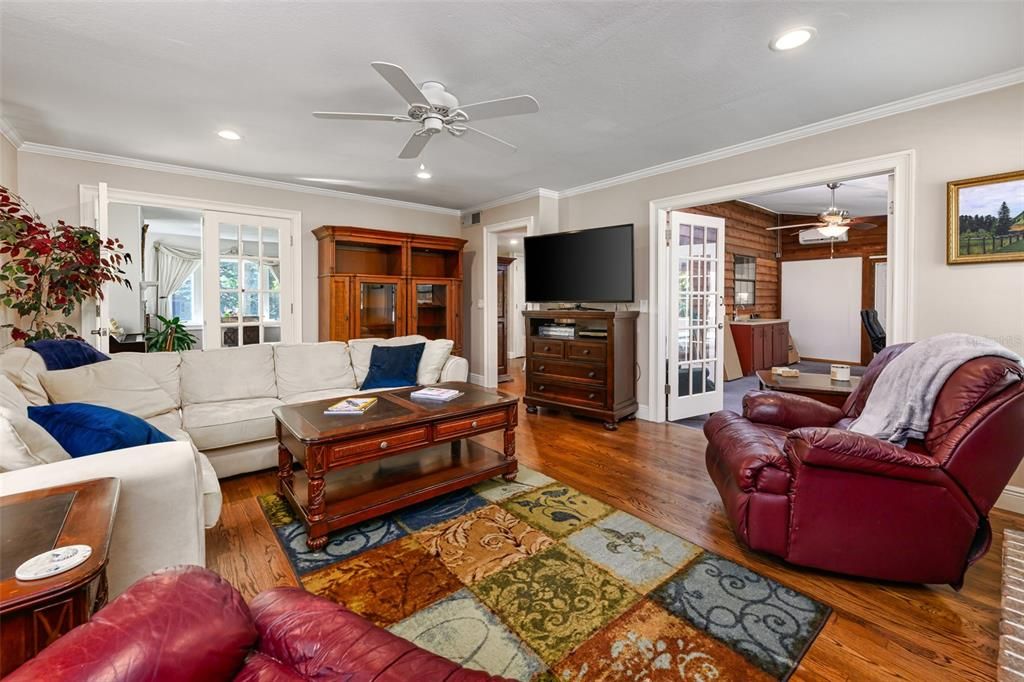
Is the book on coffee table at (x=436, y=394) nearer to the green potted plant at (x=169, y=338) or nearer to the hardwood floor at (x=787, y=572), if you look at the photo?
the hardwood floor at (x=787, y=572)

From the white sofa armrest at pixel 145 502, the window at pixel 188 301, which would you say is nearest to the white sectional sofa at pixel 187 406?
the white sofa armrest at pixel 145 502

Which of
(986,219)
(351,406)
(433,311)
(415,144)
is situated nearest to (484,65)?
(415,144)

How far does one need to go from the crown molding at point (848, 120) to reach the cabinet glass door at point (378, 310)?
2.88 metres

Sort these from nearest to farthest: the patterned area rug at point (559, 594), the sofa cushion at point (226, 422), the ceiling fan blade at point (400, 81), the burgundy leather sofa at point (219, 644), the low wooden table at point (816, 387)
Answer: the burgundy leather sofa at point (219, 644) → the patterned area rug at point (559, 594) → the ceiling fan blade at point (400, 81) → the sofa cushion at point (226, 422) → the low wooden table at point (816, 387)

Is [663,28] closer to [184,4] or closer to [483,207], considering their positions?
[184,4]

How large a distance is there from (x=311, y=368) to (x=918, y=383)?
3.82 m

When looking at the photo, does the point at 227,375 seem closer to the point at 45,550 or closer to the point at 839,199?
the point at 45,550

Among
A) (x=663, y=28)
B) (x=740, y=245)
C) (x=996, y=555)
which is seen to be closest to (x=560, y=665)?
(x=996, y=555)

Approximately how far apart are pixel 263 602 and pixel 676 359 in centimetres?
406

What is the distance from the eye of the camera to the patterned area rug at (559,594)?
1.47 m

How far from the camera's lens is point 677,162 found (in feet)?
13.2

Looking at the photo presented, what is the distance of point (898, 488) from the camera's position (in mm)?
1735

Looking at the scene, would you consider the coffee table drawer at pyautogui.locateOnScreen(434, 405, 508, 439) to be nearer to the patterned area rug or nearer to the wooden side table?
the patterned area rug

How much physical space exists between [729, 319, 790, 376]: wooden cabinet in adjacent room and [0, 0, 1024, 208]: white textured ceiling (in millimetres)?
4159
